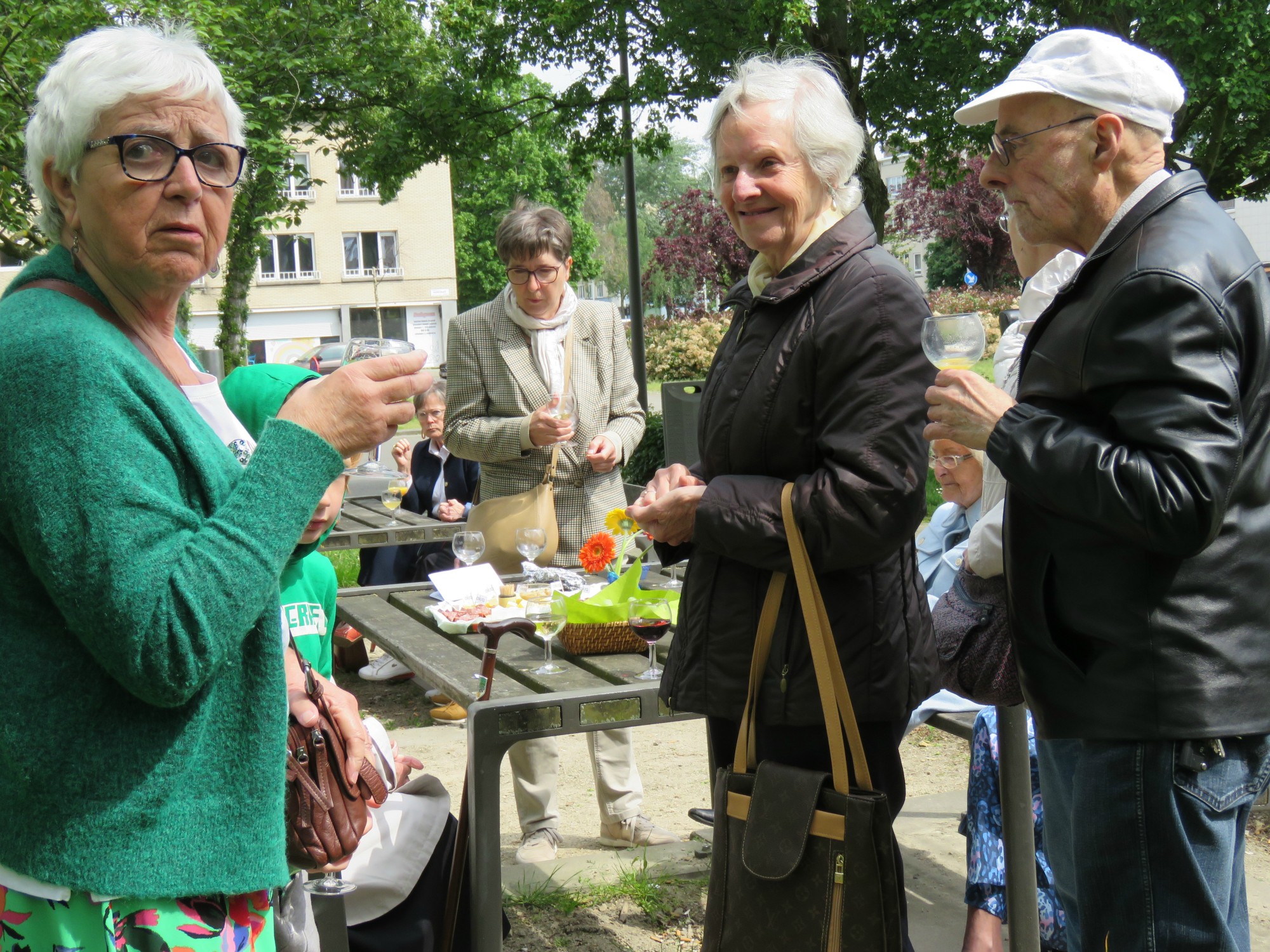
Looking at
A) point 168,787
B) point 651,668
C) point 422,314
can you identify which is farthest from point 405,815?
point 422,314

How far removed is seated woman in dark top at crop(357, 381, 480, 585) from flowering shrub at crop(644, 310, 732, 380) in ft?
20.9

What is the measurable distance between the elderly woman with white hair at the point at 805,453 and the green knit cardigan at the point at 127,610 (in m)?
1.09

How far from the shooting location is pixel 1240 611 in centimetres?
183

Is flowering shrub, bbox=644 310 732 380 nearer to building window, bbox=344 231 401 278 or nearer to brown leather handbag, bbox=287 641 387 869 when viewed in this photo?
brown leather handbag, bbox=287 641 387 869

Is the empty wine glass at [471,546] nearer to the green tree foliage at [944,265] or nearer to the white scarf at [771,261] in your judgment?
the white scarf at [771,261]

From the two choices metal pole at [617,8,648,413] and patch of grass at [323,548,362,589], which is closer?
patch of grass at [323,548,362,589]

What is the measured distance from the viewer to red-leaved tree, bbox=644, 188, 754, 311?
2117 cm

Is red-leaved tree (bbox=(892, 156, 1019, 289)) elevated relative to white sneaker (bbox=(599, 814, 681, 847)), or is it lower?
elevated

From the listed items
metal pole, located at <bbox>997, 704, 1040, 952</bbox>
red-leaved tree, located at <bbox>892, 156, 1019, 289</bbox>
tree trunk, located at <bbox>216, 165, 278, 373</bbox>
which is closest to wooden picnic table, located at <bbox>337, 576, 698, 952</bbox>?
metal pole, located at <bbox>997, 704, 1040, 952</bbox>

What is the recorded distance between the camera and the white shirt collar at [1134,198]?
1.96 m

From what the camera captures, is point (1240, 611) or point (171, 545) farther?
point (1240, 611)

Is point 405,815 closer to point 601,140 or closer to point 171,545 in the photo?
point 171,545

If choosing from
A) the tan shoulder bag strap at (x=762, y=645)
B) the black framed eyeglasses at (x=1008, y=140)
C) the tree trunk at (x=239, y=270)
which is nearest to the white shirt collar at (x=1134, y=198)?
the black framed eyeglasses at (x=1008, y=140)

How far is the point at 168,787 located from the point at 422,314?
2008 inches
